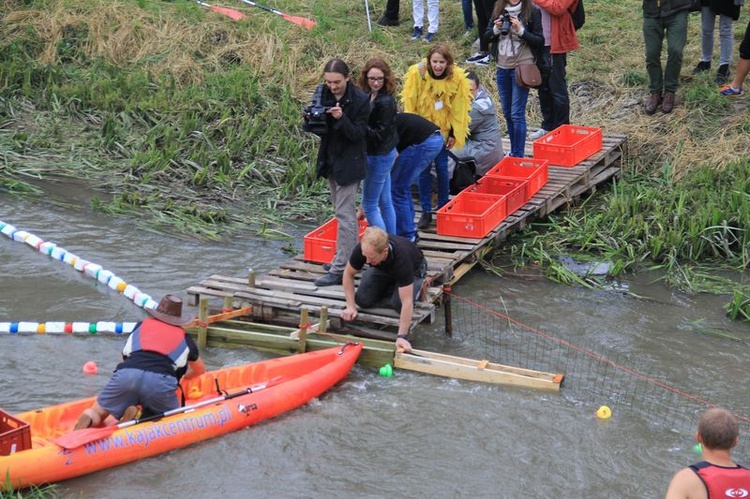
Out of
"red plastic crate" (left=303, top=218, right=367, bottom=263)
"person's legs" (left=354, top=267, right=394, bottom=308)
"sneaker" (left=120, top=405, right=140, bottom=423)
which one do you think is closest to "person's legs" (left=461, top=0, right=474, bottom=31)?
"red plastic crate" (left=303, top=218, right=367, bottom=263)

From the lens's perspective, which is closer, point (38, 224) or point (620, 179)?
point (38, 224)

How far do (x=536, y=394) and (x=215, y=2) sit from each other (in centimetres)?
1129

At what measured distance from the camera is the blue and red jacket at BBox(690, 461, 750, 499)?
4777 mm

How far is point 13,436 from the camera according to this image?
6508 mm

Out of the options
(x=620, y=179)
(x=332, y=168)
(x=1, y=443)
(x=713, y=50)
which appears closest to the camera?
(x=1, y=443)

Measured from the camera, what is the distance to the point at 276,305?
29.3ft

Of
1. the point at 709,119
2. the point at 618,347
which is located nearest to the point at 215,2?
the point at 709,119

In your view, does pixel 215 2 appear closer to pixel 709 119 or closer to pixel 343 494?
pixel 709 119

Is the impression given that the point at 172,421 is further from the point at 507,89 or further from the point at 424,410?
the point at 507,89

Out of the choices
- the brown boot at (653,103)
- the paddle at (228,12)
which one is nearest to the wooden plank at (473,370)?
the brown boot at (653,103)

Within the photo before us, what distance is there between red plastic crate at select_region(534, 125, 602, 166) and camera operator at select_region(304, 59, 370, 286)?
3.99 meters

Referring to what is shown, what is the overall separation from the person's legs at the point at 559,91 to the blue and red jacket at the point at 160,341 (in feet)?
21.8

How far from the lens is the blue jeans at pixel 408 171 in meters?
9.63

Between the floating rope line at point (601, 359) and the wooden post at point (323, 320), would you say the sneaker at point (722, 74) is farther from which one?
the wooden post at point (323, 320)
